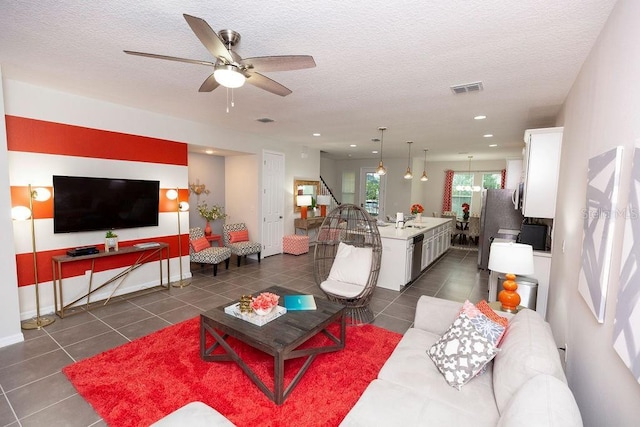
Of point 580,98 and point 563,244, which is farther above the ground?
point 580,98

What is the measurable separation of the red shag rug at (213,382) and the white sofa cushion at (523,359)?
1.07m

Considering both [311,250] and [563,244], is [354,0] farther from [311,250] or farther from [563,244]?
[311,250]

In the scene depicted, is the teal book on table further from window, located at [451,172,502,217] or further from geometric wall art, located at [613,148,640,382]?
window, located at [451,172,502,217]

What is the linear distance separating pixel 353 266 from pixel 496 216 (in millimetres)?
3790

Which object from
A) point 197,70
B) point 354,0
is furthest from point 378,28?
point 197,70

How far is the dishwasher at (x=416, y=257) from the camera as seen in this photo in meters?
4.93

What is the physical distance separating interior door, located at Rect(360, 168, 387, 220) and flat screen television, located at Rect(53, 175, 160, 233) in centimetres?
781

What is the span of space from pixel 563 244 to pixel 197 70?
3.90 m

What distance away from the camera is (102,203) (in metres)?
3.89

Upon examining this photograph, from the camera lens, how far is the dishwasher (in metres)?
4.93

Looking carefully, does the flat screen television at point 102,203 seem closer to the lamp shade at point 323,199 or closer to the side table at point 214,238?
→ the side table at point 214,238

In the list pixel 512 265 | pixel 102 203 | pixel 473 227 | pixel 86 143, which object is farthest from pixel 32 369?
pixel 473 227

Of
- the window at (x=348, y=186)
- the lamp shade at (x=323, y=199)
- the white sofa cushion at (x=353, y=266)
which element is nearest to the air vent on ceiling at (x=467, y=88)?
the white sofa cushion at (x=353, y=266)

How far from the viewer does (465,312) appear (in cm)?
210
